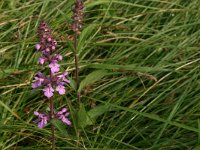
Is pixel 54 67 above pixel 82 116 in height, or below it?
above

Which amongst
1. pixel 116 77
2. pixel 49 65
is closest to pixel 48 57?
pixel 49 65

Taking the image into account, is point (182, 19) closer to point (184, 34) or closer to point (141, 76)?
point (184, 34)

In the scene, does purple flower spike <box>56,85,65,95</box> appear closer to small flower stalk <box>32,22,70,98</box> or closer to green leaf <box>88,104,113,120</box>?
small flower stalk <box>32,22,70,98</box>

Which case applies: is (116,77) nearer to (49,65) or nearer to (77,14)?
(77,14)

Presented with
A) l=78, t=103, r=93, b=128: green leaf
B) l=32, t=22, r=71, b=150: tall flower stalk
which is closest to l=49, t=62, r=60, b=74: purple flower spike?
l=32, t=22, r=71, b=150: tall flower stalk

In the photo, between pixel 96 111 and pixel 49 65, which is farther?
pixel 96 111
